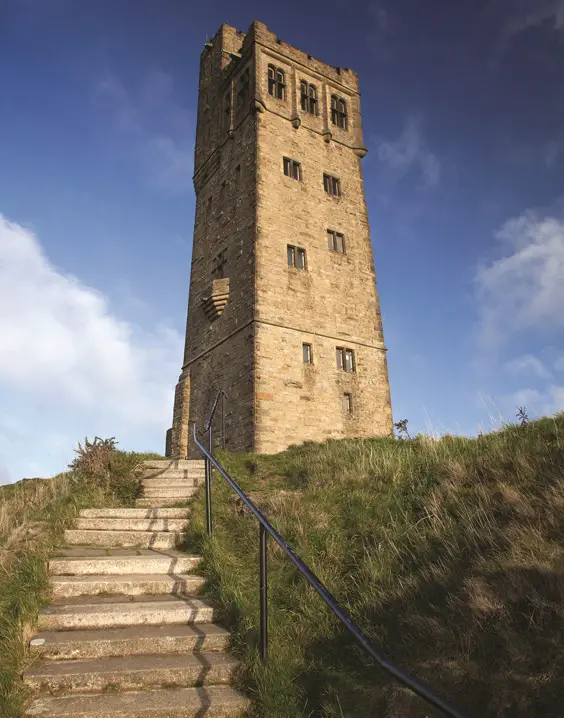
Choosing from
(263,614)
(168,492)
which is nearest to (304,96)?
(168,492)

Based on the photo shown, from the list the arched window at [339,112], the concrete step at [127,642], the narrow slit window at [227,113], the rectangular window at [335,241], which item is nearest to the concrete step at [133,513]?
the concrete step at [127,642]

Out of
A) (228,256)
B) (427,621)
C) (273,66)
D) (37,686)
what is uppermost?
(273,66)

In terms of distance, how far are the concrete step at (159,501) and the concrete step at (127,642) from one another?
3638 mm

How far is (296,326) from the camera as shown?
15.8 m

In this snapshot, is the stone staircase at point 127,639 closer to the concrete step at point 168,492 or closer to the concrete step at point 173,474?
the concrete step at point 168,492

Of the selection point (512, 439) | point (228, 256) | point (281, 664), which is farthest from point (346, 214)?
point (281, 664)

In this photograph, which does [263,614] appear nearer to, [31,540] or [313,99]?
[31,540]

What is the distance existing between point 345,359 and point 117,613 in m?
13.2

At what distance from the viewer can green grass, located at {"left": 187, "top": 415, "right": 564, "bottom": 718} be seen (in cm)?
298

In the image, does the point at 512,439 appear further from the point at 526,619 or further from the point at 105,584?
the point at 105,584

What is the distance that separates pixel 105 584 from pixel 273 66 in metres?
20.1

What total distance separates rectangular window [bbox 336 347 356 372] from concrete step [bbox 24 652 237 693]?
13154mm

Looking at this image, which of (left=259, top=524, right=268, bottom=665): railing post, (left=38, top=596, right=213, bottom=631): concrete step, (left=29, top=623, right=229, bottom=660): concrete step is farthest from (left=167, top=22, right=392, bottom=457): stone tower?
(left=259, top=524, right=268, bottom=665): railing post

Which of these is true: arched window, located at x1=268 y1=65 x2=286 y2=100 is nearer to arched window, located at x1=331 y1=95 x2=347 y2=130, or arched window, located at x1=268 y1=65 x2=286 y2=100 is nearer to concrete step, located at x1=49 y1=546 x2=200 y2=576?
arched window, located at x1=331 y1=95 x2=347 y2=130
